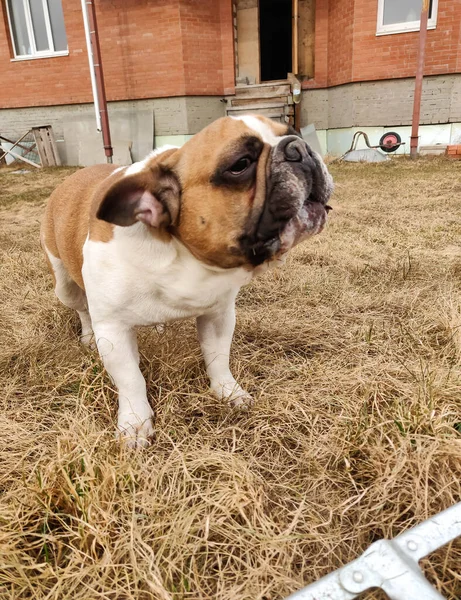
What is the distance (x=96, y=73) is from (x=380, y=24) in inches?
271

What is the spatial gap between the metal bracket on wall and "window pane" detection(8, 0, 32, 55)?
15.8 m

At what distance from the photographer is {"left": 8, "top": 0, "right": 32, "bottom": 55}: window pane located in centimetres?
1368

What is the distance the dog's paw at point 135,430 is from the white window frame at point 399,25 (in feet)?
40.0

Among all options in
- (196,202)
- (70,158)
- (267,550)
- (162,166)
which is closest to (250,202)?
(196,202)

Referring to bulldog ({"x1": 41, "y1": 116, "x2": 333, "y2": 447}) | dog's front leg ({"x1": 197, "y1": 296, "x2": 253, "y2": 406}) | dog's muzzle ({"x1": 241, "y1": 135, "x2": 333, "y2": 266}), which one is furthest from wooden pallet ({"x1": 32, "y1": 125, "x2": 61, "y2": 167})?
dog's muzzle ({"x1": 241, "y1": 135, "x2": 333, "y2": 266})

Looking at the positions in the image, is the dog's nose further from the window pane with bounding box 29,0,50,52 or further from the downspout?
the window pane with bounding box 29,0,50,52

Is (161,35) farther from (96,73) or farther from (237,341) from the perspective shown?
(237,341)

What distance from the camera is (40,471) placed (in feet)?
5.93

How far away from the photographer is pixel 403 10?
1155 cm

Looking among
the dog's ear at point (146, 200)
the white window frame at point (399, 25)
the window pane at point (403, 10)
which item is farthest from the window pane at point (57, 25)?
the dog's ear at point (146, 200)

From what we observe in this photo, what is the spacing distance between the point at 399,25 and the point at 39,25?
9.63 metres

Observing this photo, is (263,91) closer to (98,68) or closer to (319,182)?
(98,68)

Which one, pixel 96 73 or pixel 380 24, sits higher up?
pixel 380 24

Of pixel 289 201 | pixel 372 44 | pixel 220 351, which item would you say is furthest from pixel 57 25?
pixel 289 201
